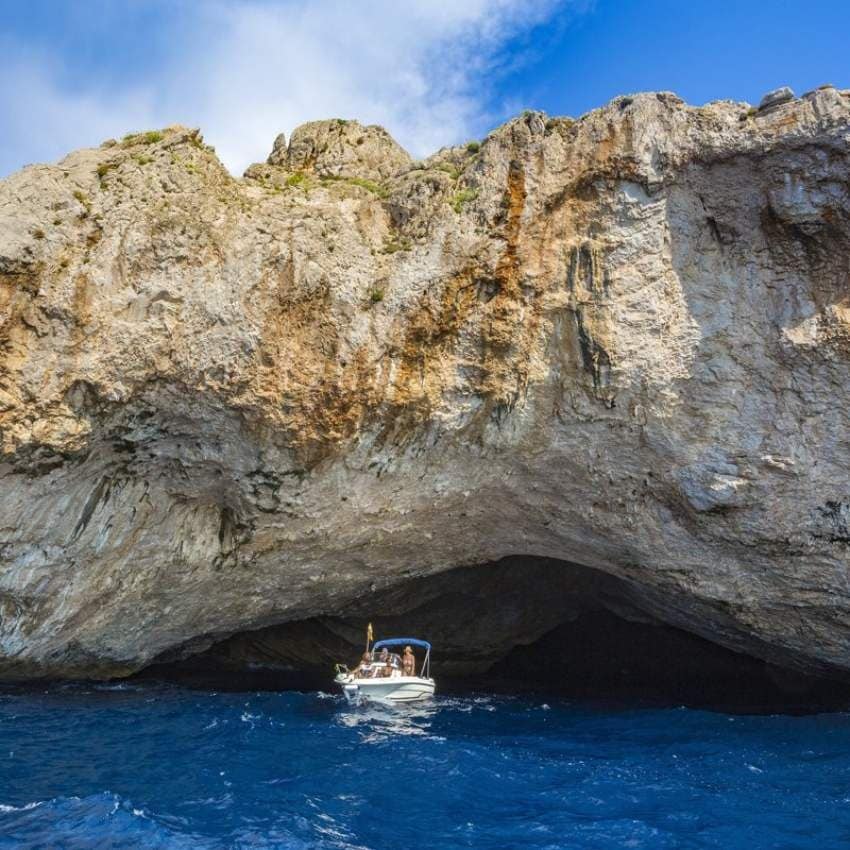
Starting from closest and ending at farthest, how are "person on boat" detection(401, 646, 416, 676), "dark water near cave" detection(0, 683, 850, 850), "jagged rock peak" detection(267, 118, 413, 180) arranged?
"dark water near cave" detection(0, 683, 850, 850) < "jagged rock peak" detection(267, 118, 413, 180) < "person on boat" detection(401, 646, 416, 676)

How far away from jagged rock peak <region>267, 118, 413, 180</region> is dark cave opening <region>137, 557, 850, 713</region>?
9958 millimetres

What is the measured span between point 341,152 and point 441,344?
508 cm

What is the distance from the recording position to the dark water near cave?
34.6ft

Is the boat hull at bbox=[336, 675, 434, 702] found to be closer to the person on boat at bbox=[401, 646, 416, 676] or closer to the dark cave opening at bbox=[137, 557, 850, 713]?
the person on boat at bbox=[401, 646, 416, 676]

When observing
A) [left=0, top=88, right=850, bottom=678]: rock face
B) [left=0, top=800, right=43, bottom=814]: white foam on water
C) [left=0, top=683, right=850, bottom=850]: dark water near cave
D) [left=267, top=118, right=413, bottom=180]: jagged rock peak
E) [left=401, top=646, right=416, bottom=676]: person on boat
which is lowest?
[left=0, top=800, right=43, bottom=814]: white foam on water

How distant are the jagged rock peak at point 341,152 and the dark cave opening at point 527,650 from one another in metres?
9.96

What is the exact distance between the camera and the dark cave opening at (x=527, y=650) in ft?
70.3

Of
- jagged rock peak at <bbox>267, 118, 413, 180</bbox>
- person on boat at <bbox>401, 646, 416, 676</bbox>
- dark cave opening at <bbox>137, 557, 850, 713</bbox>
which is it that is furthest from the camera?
dark cave opening at <bbox>137, 557, 850, 713</bbox>

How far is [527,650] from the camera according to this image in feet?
89.2

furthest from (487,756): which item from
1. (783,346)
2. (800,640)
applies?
(783,346)

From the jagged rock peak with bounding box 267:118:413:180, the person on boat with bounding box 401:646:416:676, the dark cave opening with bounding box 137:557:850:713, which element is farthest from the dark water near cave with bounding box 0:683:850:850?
the jagged rock peak with bounding box 267:118:413:180

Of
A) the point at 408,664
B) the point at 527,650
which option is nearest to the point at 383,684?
the point at 408,664

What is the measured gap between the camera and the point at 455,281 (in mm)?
14367

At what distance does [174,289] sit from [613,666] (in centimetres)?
1946
